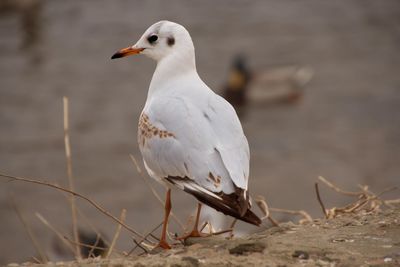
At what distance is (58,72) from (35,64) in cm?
86

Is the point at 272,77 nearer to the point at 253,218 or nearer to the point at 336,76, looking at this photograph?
the point at 336,76

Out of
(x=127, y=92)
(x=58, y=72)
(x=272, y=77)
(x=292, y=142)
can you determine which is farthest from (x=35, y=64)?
(x=292, y=142)

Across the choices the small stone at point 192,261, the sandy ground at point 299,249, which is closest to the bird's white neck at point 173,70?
the sandy ground at point 299,249

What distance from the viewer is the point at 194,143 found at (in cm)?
464

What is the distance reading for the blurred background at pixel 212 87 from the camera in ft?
40.7

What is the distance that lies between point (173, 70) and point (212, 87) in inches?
462

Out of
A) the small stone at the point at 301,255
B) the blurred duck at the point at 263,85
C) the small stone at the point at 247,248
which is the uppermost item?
the small stone at the point at 301,255

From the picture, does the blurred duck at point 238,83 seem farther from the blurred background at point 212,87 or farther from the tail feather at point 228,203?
the tail feather at point 228,203

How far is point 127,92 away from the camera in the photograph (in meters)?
15.7

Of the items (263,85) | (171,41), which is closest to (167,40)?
(171,41)

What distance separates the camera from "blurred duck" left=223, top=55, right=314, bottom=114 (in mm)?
16797

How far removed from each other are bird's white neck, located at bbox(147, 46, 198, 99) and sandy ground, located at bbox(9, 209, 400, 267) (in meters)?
0.98

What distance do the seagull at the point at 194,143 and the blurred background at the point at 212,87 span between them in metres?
5.50

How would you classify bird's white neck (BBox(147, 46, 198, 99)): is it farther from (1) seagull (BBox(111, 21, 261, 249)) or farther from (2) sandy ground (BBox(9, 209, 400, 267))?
(2) sandy ground (BBox(9, 209, 400, 267))
